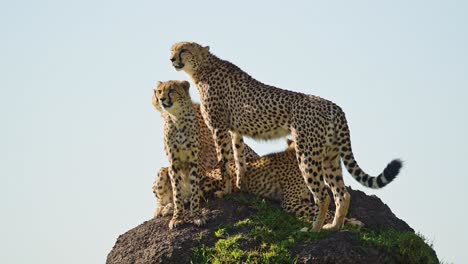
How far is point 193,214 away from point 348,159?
152 cm

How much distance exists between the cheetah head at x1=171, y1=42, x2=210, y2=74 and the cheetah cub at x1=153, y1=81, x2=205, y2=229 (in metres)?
0.82

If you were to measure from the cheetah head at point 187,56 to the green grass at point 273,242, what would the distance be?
1.80 m

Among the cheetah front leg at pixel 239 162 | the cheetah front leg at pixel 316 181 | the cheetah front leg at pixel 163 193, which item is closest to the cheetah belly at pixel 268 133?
the cheetah front leg at pixel 239 162

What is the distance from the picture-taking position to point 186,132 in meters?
10.6

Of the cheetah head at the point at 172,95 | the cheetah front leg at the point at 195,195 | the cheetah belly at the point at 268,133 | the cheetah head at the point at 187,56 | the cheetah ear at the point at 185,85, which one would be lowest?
the cheetah front leg at the point at 195,195

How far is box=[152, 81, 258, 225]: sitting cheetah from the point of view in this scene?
417 inches

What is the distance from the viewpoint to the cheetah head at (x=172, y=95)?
1052 centimetres

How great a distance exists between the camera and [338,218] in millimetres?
10328

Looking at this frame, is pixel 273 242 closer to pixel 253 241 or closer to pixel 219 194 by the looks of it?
pixel 253 241

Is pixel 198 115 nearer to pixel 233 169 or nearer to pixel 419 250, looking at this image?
pixel 233 169

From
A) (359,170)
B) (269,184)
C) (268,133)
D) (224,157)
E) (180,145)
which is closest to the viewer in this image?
(359,170)

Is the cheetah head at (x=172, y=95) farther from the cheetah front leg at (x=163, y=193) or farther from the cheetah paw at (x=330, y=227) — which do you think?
the cheetah paw at (x=330, y=227)

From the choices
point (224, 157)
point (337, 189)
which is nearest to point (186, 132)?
point (224, 157)

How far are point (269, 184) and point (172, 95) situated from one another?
138cm
